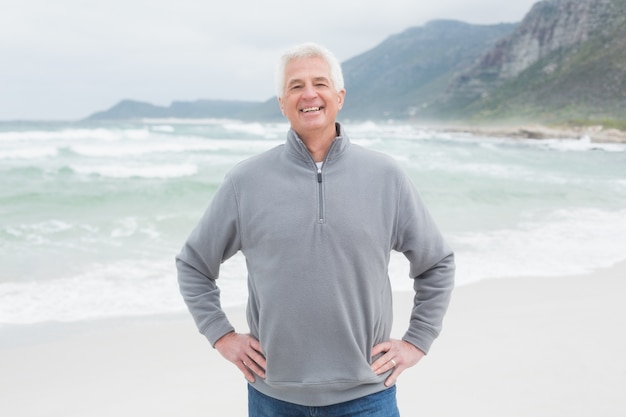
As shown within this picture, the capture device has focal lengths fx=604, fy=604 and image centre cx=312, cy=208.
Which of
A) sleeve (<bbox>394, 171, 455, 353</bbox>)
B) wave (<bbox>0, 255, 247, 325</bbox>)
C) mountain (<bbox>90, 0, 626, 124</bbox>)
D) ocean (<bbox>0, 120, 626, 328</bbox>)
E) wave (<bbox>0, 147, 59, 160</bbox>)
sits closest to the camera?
sleeve (<bbox>394, 171, 455, 353</bbox>)

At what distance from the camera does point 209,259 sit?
196 centimetres

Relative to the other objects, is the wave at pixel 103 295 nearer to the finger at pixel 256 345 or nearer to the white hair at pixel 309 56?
the finger at pixel 256 345

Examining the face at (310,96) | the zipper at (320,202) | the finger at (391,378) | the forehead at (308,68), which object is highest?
the forehead at (308,68)

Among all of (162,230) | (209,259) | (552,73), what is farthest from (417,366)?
(552,73)

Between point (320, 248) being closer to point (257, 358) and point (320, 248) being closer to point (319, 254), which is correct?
point (319, 254)

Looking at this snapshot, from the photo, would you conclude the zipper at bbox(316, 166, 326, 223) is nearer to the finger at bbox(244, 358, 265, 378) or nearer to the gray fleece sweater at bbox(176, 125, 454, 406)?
the gray fleece sweater at bbox(176, 125, 454, 406)

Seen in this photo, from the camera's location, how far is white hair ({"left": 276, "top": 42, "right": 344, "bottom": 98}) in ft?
6.14

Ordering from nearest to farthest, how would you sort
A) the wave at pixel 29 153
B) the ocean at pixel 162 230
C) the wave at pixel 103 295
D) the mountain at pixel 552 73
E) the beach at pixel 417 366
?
the beach at pixel 417 366 < the wave at pixel 103 295 < the ocean at pixel 162 230 < the wave at pixel 29 153 < the mountain at pixel 552 73

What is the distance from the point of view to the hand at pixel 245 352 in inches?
74.6

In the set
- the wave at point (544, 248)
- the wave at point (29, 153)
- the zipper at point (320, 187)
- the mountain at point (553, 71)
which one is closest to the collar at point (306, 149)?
the zipper at point (320, 187)

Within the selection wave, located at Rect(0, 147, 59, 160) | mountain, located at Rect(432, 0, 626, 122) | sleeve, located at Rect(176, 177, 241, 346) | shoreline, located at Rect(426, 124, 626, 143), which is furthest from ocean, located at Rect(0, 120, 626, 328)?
mountain, located at Rect(432, 0, 626, 122)

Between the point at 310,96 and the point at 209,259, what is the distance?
0.62 meters

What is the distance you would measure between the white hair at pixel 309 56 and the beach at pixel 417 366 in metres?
2.31

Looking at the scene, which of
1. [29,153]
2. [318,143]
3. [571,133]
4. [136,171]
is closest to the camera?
[318,143]
